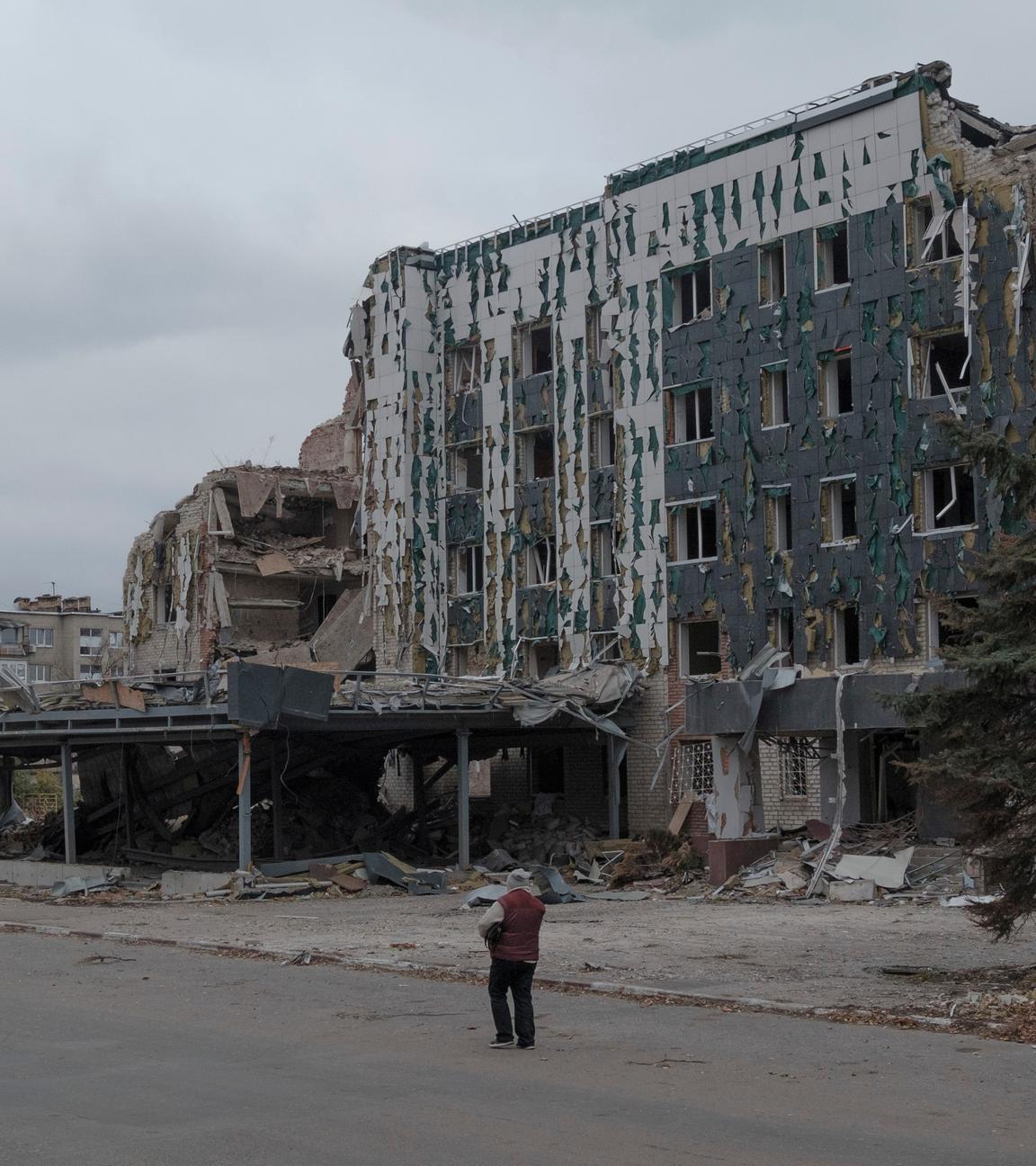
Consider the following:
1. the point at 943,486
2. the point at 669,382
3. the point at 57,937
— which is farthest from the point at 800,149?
the point at 57,937

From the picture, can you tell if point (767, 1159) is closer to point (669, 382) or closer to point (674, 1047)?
point (674, 1047)

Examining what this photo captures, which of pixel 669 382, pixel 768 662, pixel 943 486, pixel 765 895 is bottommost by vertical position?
pixel 765 895

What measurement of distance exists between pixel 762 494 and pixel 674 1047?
81.6 ft

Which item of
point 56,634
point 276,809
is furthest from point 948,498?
Answer: point 56,634

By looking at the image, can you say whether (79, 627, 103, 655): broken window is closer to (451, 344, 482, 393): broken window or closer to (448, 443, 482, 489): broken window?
(448, 443, 482, 489): broken window

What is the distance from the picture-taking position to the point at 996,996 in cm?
1383

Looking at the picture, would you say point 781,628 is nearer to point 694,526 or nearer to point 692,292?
point 694,526

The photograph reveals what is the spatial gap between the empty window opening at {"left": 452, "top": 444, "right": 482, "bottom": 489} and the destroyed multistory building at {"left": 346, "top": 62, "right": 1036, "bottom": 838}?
8cm

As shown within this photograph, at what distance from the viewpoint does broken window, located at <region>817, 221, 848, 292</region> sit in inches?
1385

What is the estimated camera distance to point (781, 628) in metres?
35.7

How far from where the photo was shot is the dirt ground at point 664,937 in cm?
1631

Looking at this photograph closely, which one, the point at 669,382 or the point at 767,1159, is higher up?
the point at 669,382

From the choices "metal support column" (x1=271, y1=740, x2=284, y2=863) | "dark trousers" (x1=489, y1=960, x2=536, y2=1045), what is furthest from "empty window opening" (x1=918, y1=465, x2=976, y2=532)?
"dark trousers" (x1=489, y1=960, x2=536, y2=1045)

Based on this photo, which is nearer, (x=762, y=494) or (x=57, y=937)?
(x=57, y=937)
